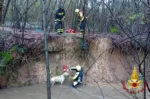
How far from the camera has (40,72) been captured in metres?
8.63

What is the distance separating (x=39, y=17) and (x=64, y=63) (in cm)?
562

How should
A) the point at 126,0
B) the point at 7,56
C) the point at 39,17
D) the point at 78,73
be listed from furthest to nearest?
the point at 39,17 < the point at 126,0 < the point at 78,73 < the point at 7,56

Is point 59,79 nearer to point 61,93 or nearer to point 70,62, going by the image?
point 61,93

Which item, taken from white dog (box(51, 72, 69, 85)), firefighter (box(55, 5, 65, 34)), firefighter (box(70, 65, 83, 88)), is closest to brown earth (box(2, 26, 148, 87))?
firefighter (box(55, 5, 65, 34))

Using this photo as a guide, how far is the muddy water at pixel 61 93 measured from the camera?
7.29 m

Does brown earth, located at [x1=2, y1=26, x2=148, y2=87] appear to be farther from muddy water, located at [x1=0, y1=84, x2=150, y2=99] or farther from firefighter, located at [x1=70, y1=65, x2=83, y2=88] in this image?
firefighter, located at [x1=70, y1=65, x2=83, y2=88]

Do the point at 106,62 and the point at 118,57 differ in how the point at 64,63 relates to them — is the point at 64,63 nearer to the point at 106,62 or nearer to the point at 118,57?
the point at 106,62

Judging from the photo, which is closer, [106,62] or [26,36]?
[26,36]

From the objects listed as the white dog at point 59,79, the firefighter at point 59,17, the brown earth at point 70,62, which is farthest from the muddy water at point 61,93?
the firefighter at point 59,17


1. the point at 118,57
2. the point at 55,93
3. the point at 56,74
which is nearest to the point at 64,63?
the point at 56,74

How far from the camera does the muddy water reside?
7.29 m

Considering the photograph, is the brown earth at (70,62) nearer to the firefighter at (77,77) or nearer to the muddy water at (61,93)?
the muddy water at (61,93)

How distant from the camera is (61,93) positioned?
7703 millimetres

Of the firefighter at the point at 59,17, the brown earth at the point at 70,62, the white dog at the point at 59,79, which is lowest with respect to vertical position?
the white dog at the point at 59,79
